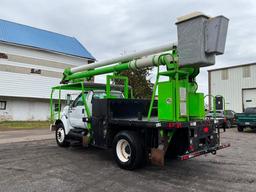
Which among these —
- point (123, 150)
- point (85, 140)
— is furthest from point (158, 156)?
point (85, 140)

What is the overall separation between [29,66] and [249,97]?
85.1 ft

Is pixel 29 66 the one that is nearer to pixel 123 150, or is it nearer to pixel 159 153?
pixel 123 150

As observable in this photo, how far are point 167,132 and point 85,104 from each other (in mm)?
3731

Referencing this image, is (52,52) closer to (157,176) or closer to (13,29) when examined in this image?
(13,29)

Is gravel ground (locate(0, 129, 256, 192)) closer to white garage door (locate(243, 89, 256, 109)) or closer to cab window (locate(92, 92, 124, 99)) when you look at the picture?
cab window (locate(92, 92, 124, 99))

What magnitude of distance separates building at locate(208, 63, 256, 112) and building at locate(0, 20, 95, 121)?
1777 centimetres

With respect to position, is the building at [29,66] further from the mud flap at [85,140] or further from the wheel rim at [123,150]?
the wheel rim at [123,150]

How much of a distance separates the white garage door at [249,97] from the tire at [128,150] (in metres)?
28.2

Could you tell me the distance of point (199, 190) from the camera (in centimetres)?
571

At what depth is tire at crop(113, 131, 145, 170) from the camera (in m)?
7.07

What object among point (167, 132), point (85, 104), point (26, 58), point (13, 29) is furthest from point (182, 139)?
point (13, 29)

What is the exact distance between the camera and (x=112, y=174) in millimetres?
6980

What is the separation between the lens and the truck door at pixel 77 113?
389 inches

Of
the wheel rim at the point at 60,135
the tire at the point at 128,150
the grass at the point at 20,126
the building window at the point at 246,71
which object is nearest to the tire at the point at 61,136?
the wheel rim at the point at 60,135
